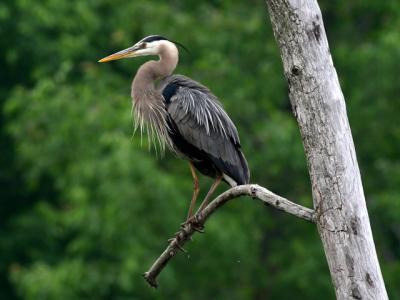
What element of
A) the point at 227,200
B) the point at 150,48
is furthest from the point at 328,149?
the point at 150,48

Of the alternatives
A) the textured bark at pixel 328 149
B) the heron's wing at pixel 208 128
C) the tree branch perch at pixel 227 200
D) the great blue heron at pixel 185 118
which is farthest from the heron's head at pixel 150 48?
the textured bark at pixel 328 149

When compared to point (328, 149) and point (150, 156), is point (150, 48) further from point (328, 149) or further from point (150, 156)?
point (150, 156)

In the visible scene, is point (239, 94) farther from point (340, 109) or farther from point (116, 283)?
point (340, 109)

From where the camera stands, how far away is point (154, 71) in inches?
289

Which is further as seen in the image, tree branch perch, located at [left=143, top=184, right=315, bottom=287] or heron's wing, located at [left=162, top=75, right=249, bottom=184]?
heron's wing, located at [left=162, top=75, right=249, bottom=184]

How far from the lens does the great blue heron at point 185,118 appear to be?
276 inches

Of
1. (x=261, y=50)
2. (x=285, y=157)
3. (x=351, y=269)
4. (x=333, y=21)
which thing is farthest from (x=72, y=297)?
(x=351, y=269)

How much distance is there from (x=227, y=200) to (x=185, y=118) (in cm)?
190

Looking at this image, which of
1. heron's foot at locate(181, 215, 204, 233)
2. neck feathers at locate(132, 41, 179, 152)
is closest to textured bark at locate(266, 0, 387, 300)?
heron's foot at locate(181, 215, 204, 233)

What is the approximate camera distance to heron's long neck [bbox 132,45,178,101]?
23.8 ft

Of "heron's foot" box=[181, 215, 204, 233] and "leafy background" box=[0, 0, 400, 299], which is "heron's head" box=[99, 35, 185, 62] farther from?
"leafy background" box=[0, 0, 400, 299]

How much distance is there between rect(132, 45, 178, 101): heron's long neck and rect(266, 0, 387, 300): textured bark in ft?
9.08

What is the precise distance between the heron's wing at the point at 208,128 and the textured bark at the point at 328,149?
2.47 m

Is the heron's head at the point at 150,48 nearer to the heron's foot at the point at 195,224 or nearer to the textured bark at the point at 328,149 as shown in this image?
the heron's foot at the point at 195,224
